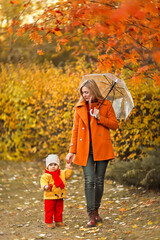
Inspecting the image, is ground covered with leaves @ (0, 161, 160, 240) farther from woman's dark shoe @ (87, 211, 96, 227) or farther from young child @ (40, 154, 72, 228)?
young child @ (40, 154, 72, 228)

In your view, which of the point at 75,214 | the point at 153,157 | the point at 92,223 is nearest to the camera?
the point at 92,223

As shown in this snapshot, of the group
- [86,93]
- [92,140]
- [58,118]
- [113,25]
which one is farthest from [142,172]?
[58,118]

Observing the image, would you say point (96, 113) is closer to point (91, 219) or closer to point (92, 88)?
point (92, 88)

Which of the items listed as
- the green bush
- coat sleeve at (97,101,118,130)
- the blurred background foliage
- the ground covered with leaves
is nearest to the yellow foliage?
the blurred background foliage

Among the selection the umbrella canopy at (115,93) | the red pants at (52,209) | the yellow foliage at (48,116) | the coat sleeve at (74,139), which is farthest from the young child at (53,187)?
the yellow foliage at (48,116)

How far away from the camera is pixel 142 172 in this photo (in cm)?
556

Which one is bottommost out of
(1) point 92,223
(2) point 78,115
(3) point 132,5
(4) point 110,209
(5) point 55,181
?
(4) point 110,209

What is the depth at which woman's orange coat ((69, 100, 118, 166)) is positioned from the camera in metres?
4.22

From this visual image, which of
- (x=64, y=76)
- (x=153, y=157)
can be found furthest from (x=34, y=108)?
(x=153, y=157)

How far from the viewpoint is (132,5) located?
248 cm

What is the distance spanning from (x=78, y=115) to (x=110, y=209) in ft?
5.29

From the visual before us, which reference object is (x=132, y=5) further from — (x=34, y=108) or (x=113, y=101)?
(x=34, y=108)

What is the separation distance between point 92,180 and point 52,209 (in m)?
0.62

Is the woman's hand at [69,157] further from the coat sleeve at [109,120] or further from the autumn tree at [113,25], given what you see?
the autumn tree at [113,25]
